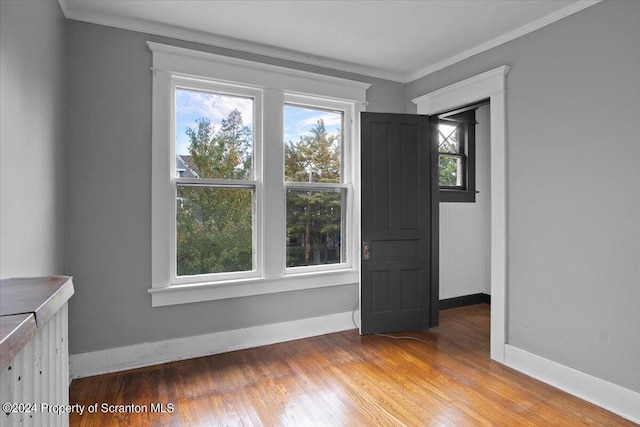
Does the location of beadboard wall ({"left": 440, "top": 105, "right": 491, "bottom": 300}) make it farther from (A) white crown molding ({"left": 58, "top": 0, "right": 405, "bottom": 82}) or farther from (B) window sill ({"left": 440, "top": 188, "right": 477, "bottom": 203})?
(A) white crown molding ({"left": 58, "top": 0, "right": 405, "bottom": 82})

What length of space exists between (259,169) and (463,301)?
3.09m

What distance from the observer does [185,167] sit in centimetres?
310

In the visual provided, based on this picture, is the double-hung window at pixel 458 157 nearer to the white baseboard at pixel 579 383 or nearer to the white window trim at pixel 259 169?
the white window trim at pixel 259 169

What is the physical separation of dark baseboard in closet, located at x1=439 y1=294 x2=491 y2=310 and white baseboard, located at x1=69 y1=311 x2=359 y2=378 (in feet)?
4.55

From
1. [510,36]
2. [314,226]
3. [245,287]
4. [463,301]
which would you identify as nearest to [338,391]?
[245,287]

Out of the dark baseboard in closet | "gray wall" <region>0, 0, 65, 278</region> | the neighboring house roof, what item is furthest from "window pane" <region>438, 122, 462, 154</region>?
"gray wall" <region>0, 0, 65, 278</region>

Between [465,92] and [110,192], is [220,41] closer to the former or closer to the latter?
[110,192]

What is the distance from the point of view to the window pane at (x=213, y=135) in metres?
3.10

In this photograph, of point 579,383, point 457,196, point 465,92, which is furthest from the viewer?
point 457,196

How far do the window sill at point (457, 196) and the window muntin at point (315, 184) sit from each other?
1.36 metres

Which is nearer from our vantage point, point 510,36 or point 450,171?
point 510,36

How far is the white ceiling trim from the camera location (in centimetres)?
264

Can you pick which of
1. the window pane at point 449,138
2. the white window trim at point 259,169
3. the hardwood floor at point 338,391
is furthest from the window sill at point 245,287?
the window pane at point 449,138

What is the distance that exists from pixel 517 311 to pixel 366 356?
1281mm
